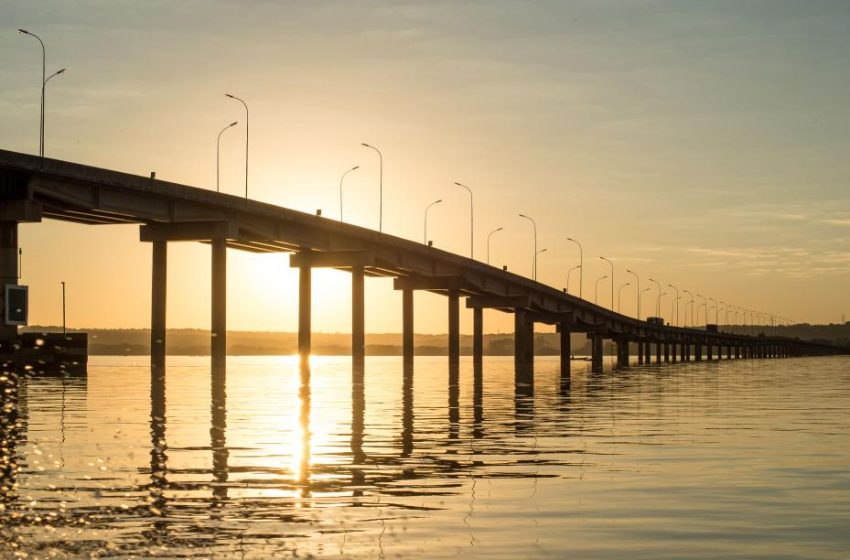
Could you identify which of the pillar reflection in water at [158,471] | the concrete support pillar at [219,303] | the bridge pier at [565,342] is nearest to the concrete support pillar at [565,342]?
the bridge pier at [565,342]

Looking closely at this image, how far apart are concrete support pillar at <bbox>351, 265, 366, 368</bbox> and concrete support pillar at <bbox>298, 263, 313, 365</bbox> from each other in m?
4.57

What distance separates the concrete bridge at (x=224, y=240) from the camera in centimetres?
7325

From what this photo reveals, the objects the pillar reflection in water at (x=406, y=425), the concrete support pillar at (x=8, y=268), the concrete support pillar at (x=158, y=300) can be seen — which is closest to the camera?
the pillar reflection in water at (x=406, y=425)

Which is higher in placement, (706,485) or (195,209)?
(195,209)

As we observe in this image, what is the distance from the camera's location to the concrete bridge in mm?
73250

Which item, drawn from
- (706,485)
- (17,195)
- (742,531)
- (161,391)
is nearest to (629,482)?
(706,485)

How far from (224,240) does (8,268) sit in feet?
84.8

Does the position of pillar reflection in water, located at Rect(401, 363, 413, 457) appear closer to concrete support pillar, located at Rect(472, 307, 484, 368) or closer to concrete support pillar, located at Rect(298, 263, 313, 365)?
concrete support pillar, located at Rect(298, 263, 313, 365)

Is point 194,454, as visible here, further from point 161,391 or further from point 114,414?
point 161,391

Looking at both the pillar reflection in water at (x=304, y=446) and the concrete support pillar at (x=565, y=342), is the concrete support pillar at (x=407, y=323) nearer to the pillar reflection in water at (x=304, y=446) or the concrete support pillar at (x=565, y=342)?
the concrete support pillar at (x=565, y=342)

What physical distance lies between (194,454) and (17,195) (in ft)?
181

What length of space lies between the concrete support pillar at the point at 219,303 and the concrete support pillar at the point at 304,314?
22783 millimetres

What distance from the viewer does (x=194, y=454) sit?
72.5 feet

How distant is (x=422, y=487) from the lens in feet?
56.8
